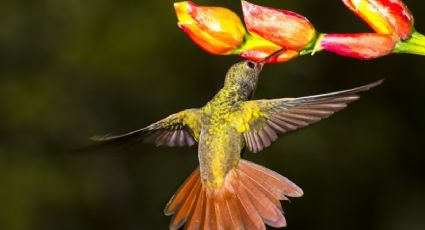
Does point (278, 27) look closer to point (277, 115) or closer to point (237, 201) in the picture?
point (277, 115)

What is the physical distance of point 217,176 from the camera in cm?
233

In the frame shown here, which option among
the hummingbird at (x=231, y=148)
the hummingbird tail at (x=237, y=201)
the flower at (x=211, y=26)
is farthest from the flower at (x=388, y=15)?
the hummingbird tail at (x=237, y=201)

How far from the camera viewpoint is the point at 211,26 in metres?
1.65

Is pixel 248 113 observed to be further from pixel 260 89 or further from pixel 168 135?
pixel 260 89

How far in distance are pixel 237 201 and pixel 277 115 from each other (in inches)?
13.2

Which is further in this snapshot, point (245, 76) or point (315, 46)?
point (245, 76)

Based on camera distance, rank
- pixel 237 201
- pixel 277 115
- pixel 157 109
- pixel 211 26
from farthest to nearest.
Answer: pixel 157 109, pixel 237 201, pixel 277 115, pixel 211 26

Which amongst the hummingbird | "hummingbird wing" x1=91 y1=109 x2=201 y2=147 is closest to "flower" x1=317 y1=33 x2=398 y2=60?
the hummingbird

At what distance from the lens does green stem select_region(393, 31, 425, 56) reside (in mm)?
1644

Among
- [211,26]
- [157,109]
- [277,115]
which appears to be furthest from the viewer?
[157,109]

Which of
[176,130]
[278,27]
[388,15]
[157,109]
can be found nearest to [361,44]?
[388,15]

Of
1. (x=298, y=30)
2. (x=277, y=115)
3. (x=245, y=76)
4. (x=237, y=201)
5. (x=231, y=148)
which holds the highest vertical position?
(x=298, y=30)

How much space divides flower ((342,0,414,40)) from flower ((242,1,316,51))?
0.14m

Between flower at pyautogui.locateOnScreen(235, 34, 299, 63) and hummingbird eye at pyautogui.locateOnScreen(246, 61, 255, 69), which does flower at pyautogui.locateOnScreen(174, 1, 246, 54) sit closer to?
flower at pyautogui.locateOnScreen(235, 34, 299, 63)
